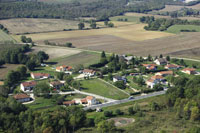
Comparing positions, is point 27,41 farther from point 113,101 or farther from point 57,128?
point 57,128

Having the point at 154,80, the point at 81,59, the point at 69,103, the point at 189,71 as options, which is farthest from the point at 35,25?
the point at 69,103

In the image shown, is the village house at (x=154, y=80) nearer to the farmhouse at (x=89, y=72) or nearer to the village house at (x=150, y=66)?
the village house at (x=150, y=66)

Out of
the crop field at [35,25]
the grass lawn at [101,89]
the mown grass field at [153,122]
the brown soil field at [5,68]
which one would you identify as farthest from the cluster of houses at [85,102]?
the crop field at [35,25]

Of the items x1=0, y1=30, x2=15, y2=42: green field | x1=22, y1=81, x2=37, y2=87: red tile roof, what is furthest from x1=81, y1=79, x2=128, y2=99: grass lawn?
x1=0, y1=30, x2=15, y2=42: green field

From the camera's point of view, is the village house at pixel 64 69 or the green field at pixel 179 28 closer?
the village house at pixel 64 69

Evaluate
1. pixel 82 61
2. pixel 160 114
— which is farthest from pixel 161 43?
pixel 160 114

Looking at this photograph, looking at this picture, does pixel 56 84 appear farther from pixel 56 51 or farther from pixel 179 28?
pixel 179 28
